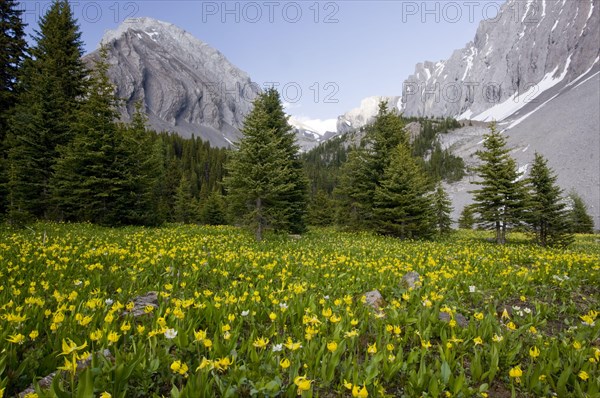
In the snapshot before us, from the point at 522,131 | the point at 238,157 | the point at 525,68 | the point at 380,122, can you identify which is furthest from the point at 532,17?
the point at 238,157

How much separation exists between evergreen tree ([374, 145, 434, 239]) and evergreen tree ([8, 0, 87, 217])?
703 inches

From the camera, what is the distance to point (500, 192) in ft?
55.9

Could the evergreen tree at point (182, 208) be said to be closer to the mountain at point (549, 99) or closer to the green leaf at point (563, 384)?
the mountain at point (549, 99)

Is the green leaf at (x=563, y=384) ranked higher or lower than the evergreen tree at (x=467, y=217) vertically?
lower

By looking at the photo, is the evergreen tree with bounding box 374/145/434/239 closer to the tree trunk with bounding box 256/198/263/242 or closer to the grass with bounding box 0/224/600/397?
the tree trunk with bounding box 256/198/263/242

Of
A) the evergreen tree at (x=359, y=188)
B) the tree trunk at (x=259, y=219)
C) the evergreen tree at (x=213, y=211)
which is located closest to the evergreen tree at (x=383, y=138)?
the evergreen tree at (x=359, y=188)

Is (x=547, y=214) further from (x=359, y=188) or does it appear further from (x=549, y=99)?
(x=549, y=99)

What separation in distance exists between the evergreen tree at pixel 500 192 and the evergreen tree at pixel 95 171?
1952cm

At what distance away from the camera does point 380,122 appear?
21.4 meters

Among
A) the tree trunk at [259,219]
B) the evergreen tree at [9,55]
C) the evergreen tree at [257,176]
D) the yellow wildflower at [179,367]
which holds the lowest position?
the yellow wildflower at [179,367]

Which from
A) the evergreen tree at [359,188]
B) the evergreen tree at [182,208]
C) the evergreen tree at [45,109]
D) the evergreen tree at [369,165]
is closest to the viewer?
the evergreen tree at [45,109]

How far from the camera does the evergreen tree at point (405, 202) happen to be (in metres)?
16.7

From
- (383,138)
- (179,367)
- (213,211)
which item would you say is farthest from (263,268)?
(213,211)

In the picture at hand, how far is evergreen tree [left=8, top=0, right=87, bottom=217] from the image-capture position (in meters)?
16.1
